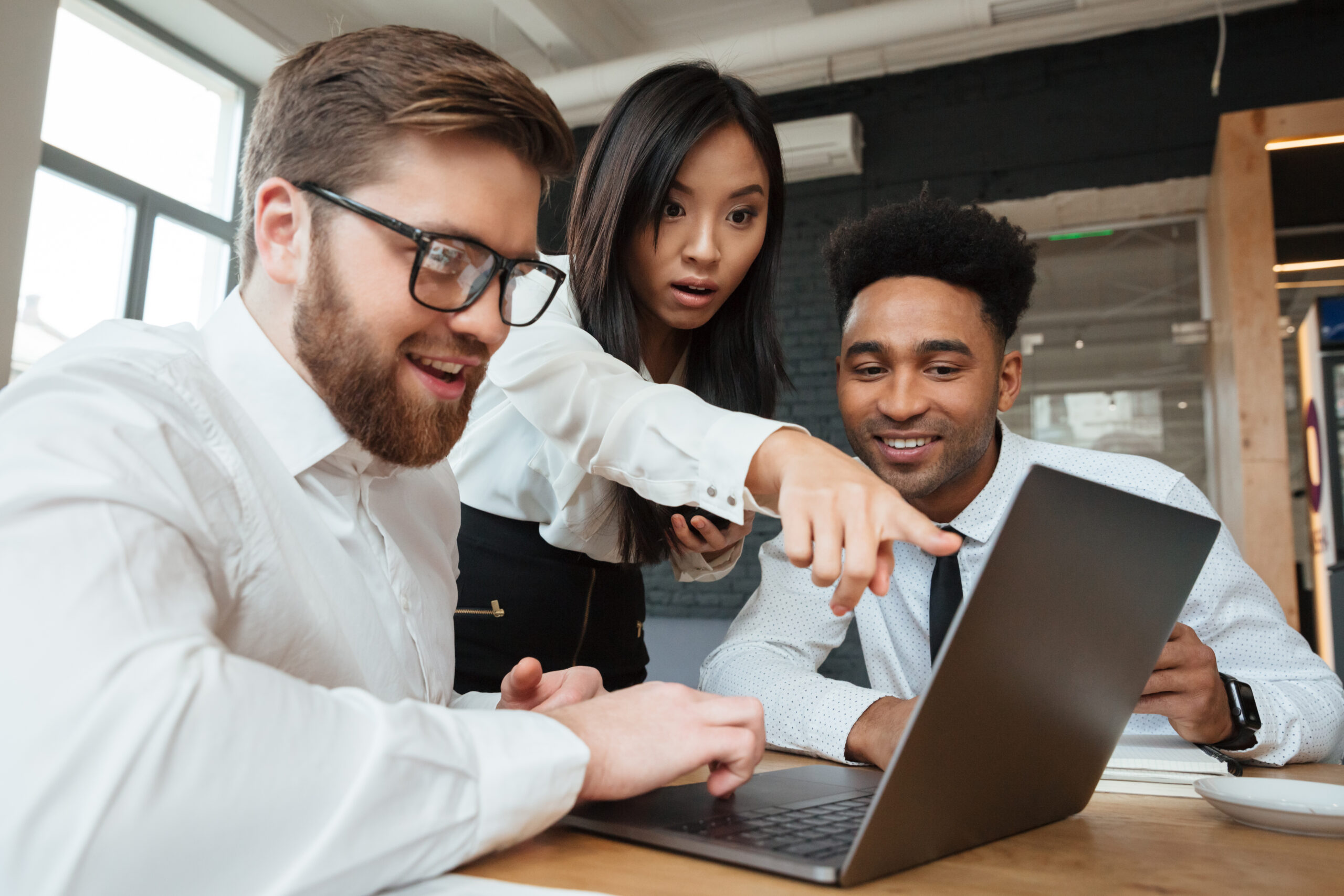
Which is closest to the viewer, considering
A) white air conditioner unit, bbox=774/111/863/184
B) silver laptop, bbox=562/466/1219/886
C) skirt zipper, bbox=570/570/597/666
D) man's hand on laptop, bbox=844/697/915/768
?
silver laptop, bbox=562/466/1219/886

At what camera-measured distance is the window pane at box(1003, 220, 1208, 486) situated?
554 centimetres

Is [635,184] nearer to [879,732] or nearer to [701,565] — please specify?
[701,565]

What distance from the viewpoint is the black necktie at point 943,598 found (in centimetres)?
155

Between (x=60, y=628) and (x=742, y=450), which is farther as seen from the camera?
(x=742, y=450)

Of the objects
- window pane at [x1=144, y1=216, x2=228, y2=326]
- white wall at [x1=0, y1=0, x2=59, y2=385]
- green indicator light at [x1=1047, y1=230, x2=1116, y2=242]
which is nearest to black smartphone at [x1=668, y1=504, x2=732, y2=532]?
white wall at [x1=0, y1=0, x2=59, y2=385]

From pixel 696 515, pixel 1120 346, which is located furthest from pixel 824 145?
pixel 696 515

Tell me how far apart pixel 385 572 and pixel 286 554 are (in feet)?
0.62

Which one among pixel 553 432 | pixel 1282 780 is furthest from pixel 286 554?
pixel 1282 780

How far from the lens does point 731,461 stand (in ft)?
3.15

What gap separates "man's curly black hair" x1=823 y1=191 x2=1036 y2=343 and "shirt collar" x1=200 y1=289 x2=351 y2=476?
1.25 meters

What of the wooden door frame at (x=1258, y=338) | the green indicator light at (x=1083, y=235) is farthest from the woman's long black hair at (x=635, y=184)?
the green indicator light at (x=1083, y=235)

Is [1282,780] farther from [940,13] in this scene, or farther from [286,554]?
[940,13]

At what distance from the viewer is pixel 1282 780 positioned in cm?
92

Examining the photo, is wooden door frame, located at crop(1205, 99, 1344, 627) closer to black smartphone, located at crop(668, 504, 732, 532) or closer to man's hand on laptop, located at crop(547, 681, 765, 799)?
black smartphone, located at crop(668, 504, 732, 532)
